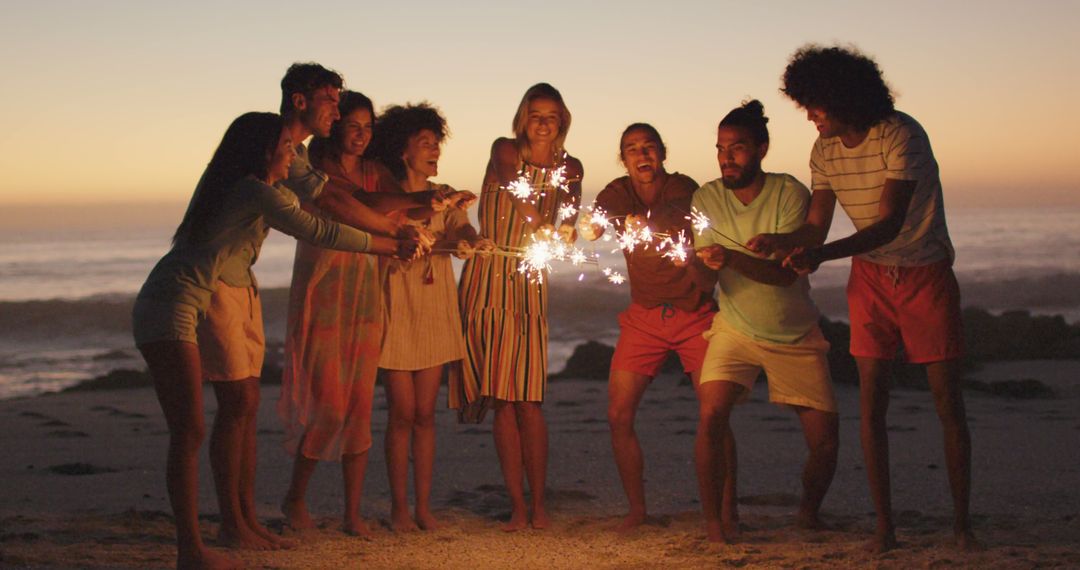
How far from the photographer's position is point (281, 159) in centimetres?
496

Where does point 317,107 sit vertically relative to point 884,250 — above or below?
above

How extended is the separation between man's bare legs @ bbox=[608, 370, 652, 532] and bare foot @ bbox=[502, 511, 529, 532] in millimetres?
484

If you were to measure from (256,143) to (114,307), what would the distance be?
1686 centimetres

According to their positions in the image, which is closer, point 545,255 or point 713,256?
point 713,256

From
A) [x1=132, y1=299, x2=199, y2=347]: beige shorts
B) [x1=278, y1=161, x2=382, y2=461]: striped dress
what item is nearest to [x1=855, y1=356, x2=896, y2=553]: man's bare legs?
[x1=278, y1=161, x2=382, y2=461]: striped dress

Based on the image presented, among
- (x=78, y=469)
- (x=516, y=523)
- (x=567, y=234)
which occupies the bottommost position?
(x=516, y=523)

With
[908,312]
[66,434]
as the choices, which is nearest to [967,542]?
[908,312]

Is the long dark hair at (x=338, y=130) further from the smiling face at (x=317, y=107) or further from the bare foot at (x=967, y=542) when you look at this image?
the bare foot at (x=967, y=542)

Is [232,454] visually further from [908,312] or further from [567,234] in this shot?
[908,312]

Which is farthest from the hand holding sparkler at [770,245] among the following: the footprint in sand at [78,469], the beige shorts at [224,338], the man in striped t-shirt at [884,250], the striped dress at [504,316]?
the footprint in sand at [78,469]

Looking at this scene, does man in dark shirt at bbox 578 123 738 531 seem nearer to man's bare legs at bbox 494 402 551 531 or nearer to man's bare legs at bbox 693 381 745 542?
man's bare legs at bbox 693 381 745 542

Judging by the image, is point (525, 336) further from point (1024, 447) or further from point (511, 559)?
point (1024, 447)

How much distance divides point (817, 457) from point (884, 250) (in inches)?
41.4

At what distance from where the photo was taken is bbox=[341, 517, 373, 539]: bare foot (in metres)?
5.55
